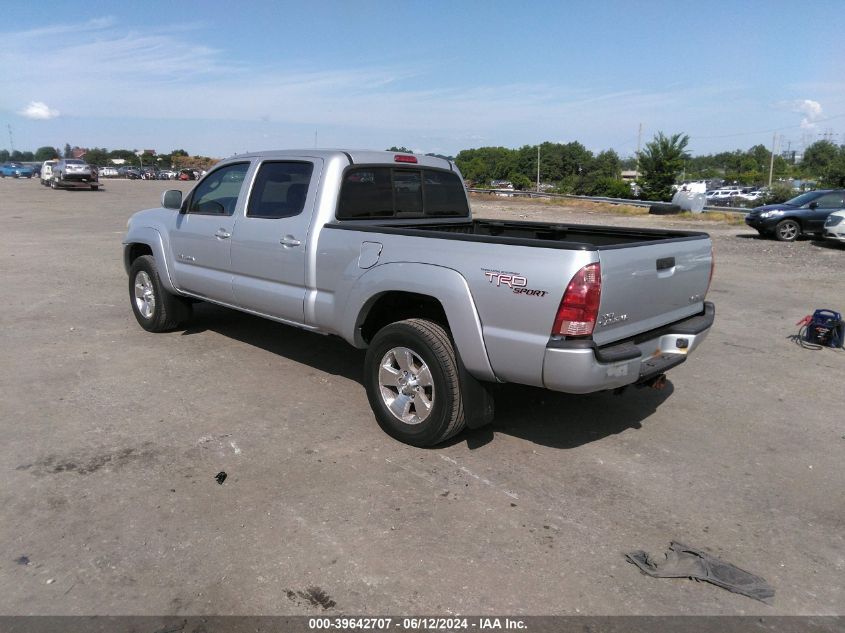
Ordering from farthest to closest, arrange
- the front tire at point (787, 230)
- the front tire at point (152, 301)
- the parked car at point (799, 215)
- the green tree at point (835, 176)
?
the green tree at point (835, 176) → the front tire at point (787, 230) → the parked car at point (799, 215) → the front tire at point (152, 301)

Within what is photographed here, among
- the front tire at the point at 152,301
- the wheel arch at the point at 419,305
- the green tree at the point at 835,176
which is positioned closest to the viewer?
the wheel arch at the point at 419,305

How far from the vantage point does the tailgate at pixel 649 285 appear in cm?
371

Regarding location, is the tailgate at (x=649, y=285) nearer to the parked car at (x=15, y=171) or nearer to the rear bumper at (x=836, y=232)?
the rear bumper at (x=836, y=232)

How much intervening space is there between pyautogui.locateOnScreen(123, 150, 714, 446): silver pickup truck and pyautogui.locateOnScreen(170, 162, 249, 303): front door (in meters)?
0.02

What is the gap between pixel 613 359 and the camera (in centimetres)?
376

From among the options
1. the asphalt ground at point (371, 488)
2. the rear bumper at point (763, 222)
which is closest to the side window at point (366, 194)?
the asphalt ground at point (371, 488)

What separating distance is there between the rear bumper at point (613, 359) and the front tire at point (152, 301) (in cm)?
462

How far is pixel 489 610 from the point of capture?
286cm

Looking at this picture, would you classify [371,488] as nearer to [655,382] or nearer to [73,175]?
[655,382]

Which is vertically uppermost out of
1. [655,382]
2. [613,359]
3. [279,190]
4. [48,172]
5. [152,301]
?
[48,172]

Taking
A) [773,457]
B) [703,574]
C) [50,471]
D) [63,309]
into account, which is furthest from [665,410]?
[63,309]

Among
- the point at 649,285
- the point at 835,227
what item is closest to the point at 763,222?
the point at 835,227

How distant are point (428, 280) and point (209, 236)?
2.82 meters

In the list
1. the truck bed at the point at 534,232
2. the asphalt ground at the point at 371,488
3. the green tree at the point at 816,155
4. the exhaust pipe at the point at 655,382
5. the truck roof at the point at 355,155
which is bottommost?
the asphalt ground at the point at 371,488
